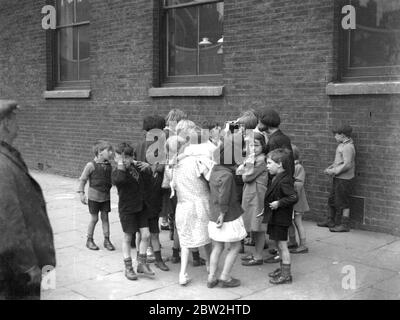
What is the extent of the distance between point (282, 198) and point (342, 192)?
2.20 meters

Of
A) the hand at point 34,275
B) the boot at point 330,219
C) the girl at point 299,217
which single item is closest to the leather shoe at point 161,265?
the girl at point 299,217

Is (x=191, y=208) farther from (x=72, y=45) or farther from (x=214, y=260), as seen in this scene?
(x=72, y=45)

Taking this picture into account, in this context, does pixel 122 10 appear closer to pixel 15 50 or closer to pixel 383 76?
pixel 15 50

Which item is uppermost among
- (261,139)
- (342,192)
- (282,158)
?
(261,139)

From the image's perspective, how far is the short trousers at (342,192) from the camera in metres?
7.03

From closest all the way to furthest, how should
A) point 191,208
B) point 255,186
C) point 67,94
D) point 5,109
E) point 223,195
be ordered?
point 5,109 < point 223,195 < point 191,208 < point 255,186 < point 67,94

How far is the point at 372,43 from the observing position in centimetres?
712

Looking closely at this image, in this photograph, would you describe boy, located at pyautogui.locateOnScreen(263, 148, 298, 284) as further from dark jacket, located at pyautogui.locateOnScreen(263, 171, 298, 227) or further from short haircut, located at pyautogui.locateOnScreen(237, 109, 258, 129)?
short haircut, located at pyautogui.locateOnScreen(237, 109, 258, 129)

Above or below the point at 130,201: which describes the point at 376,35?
above

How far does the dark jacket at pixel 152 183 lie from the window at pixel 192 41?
330 centimetres

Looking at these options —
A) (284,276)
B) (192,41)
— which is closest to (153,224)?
(284,276)

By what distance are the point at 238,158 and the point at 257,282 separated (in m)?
1.25

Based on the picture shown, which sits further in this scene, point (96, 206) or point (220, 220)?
point (96, 206)

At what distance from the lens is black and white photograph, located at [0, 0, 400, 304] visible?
4980 mm
